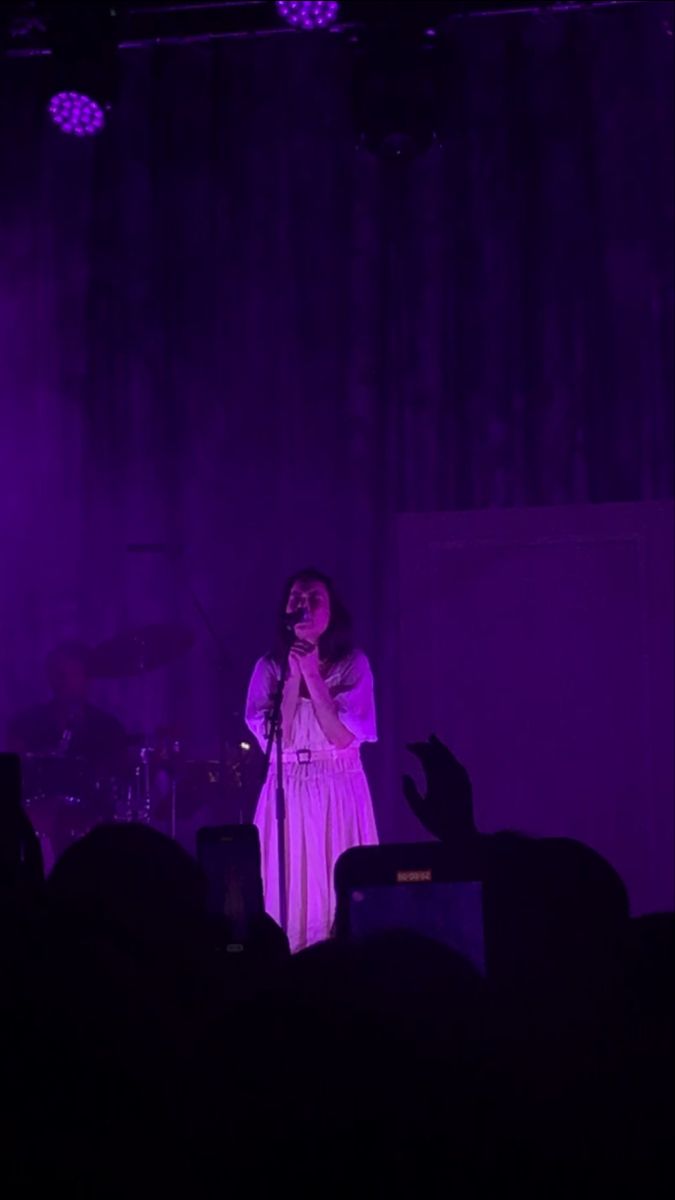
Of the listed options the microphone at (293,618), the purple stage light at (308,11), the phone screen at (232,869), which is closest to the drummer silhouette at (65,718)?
the microphone at (293,618)

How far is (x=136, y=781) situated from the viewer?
5.98 meters

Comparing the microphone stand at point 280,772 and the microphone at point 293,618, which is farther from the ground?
the microphone at point 293,618

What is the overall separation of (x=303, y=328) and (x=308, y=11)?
1.70 metres

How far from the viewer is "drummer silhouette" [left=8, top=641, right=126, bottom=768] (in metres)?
6.17

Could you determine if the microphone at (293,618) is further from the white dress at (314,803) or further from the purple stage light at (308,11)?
the purple stage light at (308,11)

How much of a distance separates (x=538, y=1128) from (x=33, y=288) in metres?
6.73

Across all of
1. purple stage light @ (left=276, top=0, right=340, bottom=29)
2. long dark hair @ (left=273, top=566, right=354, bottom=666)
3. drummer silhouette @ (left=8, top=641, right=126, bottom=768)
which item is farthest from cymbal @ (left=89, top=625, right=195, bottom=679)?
purple stage light @ (left=276, top=0, right=340, bottom=29)

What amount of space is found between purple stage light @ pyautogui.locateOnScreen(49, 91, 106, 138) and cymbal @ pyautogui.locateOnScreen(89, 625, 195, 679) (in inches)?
96.9

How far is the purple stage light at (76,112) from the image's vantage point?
5.79m

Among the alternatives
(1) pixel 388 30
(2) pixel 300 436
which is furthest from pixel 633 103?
(2) pixel 300 436

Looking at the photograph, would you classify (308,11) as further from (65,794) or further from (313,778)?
(65,794)

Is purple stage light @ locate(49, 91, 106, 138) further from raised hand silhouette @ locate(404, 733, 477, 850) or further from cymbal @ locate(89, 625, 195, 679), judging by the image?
raised hand silhouette @ locate(404, 733, 477, 850)

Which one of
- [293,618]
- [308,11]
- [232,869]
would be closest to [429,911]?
[232,869]

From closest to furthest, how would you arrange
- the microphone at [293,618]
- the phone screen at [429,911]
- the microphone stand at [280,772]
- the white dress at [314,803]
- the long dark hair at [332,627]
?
1. the phone screen at [429,911]
2. the microphone stand at [280,772]
3. the microphone at [293,618]
4. the white dress at [314,803]
5. the long dark hair at [332,627]
